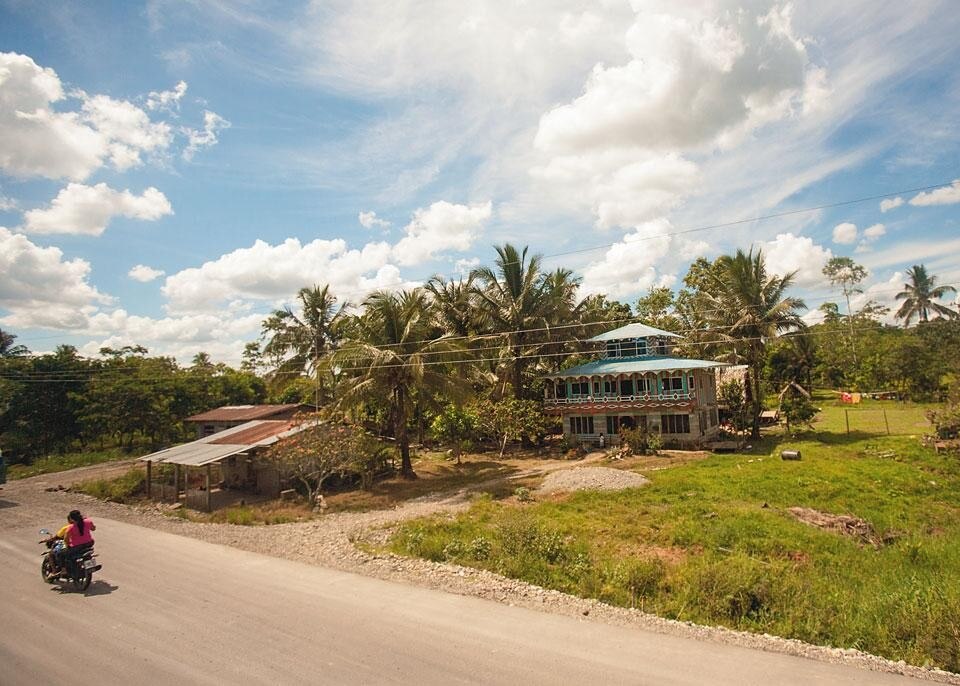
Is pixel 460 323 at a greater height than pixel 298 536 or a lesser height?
greater

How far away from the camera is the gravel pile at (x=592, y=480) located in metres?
21.2

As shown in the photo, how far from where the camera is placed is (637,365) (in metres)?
32.4

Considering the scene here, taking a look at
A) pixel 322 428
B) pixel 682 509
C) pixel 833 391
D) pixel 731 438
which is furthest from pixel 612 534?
pixel 833 391

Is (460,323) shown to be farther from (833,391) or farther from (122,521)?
(833,391)

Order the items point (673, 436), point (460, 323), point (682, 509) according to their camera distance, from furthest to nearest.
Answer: point (460, 323), point (673, 436), point (682, 509)

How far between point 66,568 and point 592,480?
1750 centimetres

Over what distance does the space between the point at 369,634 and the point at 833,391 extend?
58588mm

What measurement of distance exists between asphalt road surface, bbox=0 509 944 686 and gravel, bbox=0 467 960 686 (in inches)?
17.0

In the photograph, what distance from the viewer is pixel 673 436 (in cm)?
3091

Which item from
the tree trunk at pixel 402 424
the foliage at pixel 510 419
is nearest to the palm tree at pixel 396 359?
the tree trunk at pixel 402 424

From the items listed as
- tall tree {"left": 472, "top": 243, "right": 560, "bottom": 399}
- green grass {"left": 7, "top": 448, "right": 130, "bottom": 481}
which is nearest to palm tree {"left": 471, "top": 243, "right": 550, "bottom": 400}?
tall tree {"left": 472, "top": 243, "right": 560, "bottom": 399}

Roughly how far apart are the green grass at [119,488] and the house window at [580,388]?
24.6 metres

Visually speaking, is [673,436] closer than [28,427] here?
Yes

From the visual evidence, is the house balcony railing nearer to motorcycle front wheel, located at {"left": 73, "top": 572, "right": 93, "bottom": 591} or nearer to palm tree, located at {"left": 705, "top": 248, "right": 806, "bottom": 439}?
palm tree, located at {"left": 705, "top": 248, "right": 806, "bottom": 439}
